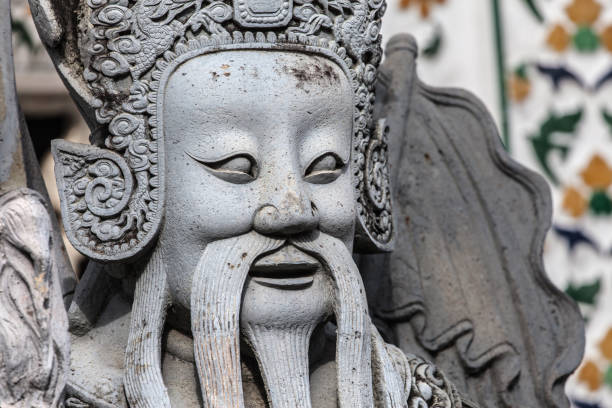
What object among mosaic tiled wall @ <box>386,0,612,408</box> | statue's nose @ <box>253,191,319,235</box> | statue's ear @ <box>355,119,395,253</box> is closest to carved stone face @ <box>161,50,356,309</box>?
statue's nose @ <box>253,191,319,235</box>

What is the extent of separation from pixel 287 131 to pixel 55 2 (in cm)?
58

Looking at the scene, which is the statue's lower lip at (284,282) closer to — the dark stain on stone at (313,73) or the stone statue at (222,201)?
the stone statue at (222,201)

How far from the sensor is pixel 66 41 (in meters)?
3.52

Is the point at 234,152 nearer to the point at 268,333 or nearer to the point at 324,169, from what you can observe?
the point at 324,169

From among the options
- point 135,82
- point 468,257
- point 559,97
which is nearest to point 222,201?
point 135,82

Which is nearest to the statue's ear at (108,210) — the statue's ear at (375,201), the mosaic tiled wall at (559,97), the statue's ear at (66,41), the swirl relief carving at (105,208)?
the swirl relief carving at (105,208)

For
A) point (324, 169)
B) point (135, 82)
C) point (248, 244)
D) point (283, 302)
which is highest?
point (135, 82)

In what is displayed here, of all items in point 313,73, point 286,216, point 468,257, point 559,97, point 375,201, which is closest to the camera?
point 286,216

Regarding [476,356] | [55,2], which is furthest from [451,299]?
[55,2]

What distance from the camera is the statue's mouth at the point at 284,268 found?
336 centimetres

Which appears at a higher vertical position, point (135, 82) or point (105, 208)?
point (135, 82)

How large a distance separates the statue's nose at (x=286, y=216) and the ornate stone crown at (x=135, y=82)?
0.22 metres

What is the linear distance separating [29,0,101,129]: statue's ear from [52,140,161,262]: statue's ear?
0.40 feet

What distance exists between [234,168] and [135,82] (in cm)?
27
